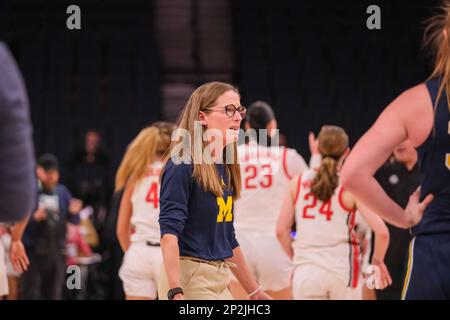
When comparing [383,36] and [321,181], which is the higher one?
[383,36]

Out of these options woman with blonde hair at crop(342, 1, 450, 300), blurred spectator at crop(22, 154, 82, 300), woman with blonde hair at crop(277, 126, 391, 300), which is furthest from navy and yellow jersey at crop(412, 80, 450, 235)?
blurred spectator at crop(22, 154, 82, 300)

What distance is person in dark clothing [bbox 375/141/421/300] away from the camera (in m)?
5.39

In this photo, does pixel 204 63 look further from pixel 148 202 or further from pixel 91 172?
pixel 148 202

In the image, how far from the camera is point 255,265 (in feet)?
17.4

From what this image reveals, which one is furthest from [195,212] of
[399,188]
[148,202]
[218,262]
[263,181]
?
[399,188]

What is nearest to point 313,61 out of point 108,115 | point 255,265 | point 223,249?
point 108,115

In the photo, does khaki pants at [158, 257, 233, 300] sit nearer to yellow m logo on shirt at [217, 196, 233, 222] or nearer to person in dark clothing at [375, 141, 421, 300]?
yellow m logo on shirt at [217, 196, 233, 222]

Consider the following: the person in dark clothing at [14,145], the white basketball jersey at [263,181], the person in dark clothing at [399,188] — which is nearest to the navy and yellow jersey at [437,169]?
the person in dark clothing at [14,145]

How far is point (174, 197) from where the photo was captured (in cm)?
295

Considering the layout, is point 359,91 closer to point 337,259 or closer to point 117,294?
point 117,294

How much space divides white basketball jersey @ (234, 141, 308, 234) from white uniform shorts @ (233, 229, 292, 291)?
0.06 m

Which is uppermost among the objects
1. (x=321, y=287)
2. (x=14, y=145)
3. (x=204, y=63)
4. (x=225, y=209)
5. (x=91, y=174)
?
(x=204, y=63)

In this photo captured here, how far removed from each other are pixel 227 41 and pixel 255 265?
26.2 ft

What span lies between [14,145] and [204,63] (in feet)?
36.2
